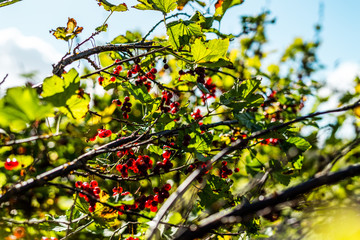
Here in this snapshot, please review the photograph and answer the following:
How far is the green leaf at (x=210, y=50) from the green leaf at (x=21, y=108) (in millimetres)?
694

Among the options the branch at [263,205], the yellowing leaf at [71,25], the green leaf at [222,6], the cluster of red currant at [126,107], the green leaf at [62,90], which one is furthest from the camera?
the cluster of red currant at [126,107]

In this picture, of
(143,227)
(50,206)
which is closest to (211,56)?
(143,227)

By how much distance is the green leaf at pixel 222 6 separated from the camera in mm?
1442

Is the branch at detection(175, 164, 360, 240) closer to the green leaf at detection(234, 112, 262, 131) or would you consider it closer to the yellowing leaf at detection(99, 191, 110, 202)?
the green leaf at detection(234, 112, 262, 131)

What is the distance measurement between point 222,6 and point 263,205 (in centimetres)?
124

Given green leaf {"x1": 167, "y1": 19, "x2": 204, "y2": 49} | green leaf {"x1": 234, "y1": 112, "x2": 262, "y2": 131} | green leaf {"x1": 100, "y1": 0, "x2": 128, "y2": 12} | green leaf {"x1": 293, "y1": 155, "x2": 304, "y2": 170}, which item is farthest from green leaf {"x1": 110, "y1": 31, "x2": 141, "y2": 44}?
green leaf {"x1": 293, "y1": 155, "x2": 304, "y2": 170}

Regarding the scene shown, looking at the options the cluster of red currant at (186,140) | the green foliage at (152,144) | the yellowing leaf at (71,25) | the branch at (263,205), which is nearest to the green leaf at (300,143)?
the green foliage at (152,144)

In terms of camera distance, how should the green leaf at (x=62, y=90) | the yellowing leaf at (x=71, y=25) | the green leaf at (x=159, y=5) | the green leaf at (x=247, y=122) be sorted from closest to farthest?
the green leaf at (x=62, y=90), the green leaf at (x=247, y=122), the green leaf at (x=159, y=5), the yellowing leaf at (x=71, y=25)

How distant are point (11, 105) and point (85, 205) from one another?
2.63 feet

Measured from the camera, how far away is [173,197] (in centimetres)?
55

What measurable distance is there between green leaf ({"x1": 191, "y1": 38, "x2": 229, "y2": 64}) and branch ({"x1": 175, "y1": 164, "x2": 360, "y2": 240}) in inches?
31.3

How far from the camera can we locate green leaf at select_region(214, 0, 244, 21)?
1.44 meters

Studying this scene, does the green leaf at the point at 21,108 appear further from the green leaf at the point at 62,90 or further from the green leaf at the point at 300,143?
the green leaf at the point at 300,143

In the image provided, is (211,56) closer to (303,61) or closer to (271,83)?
(271,83)
